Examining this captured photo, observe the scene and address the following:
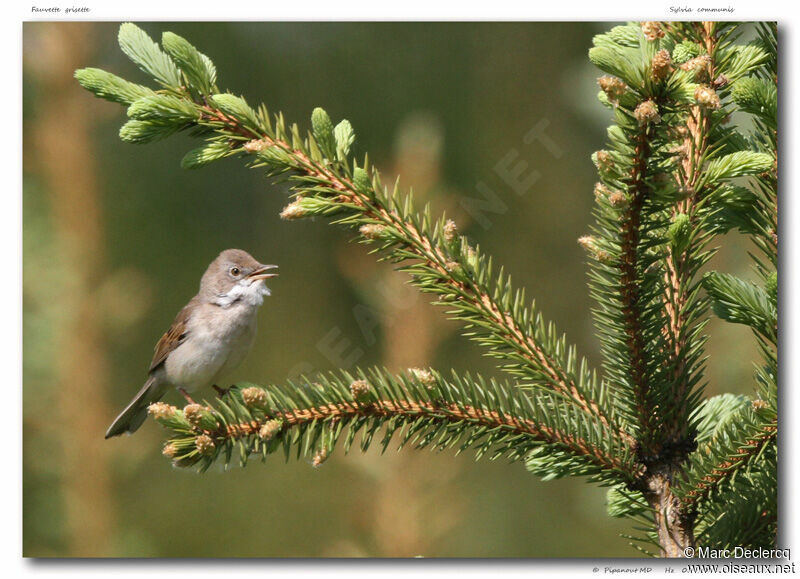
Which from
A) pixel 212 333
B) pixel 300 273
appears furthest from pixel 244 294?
pixel 300 273

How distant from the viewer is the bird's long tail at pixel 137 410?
10.4ft

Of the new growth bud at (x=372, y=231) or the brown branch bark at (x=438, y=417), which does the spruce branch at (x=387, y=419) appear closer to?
the brown branch bark at (x=438, y=417)

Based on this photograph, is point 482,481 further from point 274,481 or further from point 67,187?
point 67,187

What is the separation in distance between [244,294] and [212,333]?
0.22 m

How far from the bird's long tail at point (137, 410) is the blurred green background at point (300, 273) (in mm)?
1231

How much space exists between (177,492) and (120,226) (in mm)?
2144

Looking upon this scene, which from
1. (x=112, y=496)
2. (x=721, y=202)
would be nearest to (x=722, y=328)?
(x=721, y=202)

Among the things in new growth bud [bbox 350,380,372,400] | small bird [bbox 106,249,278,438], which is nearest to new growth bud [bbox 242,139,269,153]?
new growth bud [bbox 350,380,372,400]

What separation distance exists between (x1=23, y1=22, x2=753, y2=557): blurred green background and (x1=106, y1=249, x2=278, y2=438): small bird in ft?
3.80

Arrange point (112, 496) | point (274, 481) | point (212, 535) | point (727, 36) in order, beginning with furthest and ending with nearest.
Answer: point (274, 481) < point (212, 535) < point (112, 496) < point (727, 36)

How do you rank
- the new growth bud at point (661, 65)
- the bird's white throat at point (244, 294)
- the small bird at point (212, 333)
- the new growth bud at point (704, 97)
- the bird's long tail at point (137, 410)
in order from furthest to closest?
1. the bird's white throat at point (244, 294)
2. the small bird at point (212, 333)
3. the bird's long tail at point (137, 410)
4. the new growth bud at point (704, 97)
5. the new growth bud at point (661, 65)

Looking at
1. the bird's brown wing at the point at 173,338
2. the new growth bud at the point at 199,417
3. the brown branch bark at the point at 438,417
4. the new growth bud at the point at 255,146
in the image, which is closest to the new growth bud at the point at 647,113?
the brown branch bark at the point at 438,417

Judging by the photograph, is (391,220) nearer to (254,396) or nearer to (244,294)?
(254,396)

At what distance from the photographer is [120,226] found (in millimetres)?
Result: 6754
